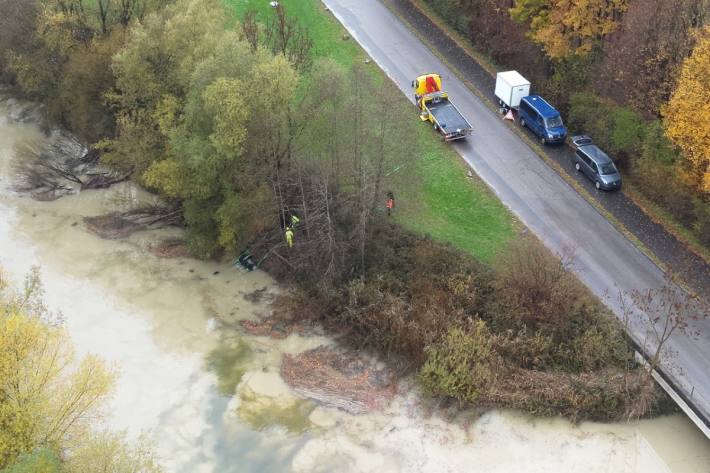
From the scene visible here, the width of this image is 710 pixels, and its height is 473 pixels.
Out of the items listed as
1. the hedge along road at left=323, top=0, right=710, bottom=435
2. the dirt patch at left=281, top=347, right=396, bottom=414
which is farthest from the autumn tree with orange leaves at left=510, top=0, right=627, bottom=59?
the dirt patch at left=281, top=347, right=396, bottom=414

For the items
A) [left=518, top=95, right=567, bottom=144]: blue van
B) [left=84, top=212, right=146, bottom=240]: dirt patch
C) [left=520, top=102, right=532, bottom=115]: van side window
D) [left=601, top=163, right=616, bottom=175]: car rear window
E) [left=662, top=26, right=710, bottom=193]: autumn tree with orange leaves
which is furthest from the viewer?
[left=520, top=102, right=532, bottom=115]: van side window

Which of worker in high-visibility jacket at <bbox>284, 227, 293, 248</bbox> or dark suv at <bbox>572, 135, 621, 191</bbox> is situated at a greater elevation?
dark suv at <bbox>572, 135, 621, 191</bbox>

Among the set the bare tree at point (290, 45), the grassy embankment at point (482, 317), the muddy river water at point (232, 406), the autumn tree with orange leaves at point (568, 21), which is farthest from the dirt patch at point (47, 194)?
the autumn tree with orange leaves at point (568, 21)

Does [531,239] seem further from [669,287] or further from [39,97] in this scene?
[39,97]

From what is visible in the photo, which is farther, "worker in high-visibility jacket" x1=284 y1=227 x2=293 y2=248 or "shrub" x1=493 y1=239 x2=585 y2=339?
"worker in high-visibility jacket" x1=284 y1=227 x2=293 y2=248

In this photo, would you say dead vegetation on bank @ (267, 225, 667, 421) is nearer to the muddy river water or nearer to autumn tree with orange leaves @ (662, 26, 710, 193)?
the muddy river water

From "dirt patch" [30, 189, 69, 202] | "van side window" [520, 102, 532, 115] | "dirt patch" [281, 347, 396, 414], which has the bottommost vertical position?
"dirt patch" [281, 347, 396, 414]
